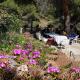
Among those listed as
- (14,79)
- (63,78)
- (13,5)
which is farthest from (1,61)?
(13,5)

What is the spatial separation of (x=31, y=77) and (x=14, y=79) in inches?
13.6

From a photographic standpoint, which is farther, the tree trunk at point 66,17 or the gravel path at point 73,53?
the tree trunk at point 66,17

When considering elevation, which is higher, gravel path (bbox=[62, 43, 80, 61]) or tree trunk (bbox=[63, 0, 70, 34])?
gravel path (bbox=[62, 43, 80, 61])

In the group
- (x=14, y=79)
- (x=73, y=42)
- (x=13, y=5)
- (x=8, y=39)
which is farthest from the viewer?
(x=13, y=5)

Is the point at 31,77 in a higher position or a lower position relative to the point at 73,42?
higher

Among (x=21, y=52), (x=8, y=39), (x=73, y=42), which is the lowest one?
(x=73, y=42)

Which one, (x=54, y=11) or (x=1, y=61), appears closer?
(x=1, y=61)

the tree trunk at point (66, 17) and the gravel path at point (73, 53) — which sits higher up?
the gravel path at point (73, 53)

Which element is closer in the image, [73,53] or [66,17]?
[73,53]

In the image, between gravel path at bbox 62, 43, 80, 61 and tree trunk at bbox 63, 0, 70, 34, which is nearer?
gravel path at bbox 62, 43, 80, 61

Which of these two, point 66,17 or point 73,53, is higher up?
point 73,53

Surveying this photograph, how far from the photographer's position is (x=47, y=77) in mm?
7484

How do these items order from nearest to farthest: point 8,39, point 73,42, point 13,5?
point 8,39, point 73,42, point 13,5

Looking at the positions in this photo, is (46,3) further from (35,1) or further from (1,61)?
(1,61)
